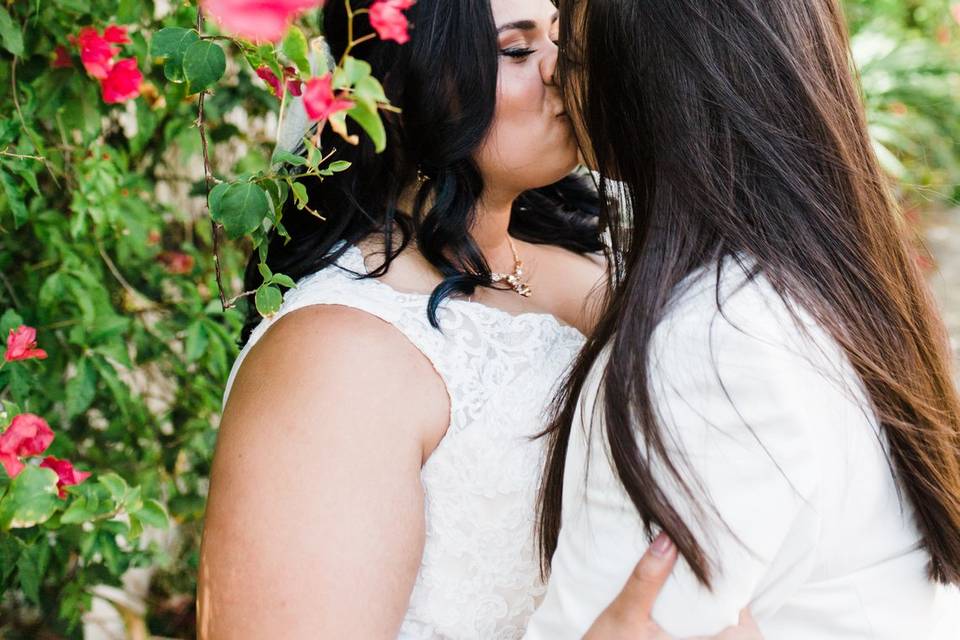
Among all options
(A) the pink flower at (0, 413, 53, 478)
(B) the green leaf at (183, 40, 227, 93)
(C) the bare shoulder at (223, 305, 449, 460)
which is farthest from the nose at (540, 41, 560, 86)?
(A) the pink flower at (0, 413, 53, 478)

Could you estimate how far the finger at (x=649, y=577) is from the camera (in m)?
1.18

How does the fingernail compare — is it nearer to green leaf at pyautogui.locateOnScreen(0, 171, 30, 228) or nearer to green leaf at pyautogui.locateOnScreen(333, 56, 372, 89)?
green leaf at pyautogui.locateOnScreen(333, 56, 372, 89)

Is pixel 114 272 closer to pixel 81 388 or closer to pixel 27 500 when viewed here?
pixel 81 388

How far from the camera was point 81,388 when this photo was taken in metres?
1.94

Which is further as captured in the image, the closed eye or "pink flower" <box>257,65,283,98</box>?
the closed eye

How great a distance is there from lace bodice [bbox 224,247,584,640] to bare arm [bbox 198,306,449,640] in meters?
A: 0.07

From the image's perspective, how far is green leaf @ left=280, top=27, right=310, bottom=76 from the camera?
1046mm

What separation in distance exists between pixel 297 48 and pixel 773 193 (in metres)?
0.66

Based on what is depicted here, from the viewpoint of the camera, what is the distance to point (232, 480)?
59.5 inches

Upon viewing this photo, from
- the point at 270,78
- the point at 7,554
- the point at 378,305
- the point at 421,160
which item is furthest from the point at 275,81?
the point at 7,554

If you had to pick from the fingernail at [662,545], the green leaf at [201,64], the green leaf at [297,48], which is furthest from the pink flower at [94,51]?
the fingernail at [662,545]

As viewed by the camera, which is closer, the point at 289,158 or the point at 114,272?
the point at 289,158

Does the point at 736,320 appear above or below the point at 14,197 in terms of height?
above

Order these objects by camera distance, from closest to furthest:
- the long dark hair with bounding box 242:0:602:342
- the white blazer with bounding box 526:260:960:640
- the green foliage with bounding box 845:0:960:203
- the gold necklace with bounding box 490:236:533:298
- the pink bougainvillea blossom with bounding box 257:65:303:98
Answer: the white blazer with bounding box 526:260:960:640, the pink bougainvillea blossom with bounding box 257:65:303:98, the long dark hair with bounding box 242:0:602:342, the gold necklace with bounding box 490:236:533:298, the green foliage with bounding box 845:0:960:203
